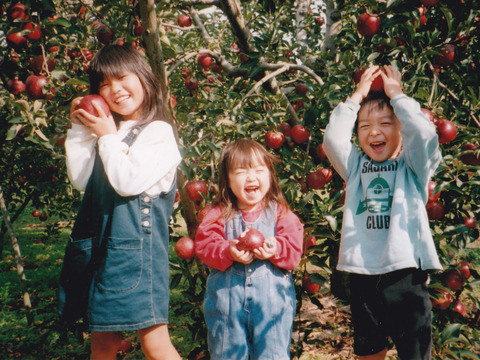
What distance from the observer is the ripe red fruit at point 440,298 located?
1.84 meters

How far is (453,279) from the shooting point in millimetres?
1918

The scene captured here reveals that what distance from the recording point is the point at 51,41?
211 centimetres

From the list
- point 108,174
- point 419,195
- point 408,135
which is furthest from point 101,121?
point 419,195

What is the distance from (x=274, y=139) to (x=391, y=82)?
631 mm

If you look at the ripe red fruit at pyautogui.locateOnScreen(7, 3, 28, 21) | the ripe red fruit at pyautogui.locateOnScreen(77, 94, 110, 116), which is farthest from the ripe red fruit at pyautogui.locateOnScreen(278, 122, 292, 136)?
the ripe red fruit at pyautogui.locateOnScreen(7, 3, 28, 21)

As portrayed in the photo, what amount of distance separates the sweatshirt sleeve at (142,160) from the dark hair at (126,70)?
105 millimetres

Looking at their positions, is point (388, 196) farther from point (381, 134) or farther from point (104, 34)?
point (104, 34)

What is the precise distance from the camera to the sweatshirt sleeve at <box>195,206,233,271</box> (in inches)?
58.1

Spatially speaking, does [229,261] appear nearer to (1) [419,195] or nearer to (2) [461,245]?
(1) [419,195]

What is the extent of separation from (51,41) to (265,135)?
4.11ft

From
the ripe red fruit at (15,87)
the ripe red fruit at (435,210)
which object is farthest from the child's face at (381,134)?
the ripe red fruit at (15,87)

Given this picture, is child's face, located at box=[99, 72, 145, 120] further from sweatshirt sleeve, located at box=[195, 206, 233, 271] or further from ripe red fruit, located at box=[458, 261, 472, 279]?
ripe red fruit, located at box=[458, 261, 472, 279]

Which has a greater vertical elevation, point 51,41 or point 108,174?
point 51,41

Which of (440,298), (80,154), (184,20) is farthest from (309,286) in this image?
(184,20)
